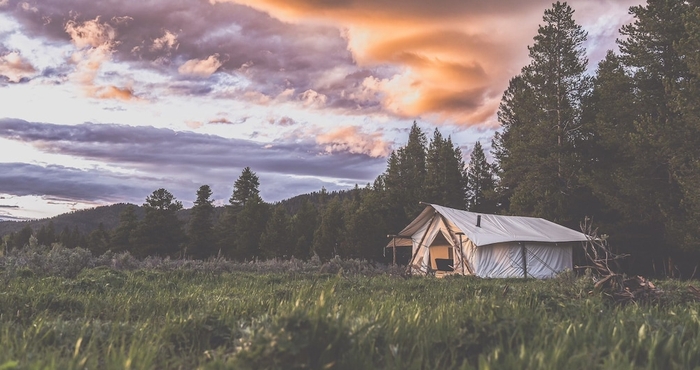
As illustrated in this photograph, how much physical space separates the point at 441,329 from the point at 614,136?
100 ft

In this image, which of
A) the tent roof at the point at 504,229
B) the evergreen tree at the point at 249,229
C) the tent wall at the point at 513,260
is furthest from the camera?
the evergreen tree at the point at 249,229

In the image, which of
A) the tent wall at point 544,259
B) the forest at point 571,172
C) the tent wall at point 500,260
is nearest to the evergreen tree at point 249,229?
the forest at point 571,172

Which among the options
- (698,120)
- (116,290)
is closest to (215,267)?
(116,290)

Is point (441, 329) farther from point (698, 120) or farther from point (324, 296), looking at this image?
point (698, 120)

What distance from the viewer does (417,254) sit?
32125 mm

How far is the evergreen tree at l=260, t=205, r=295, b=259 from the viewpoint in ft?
169

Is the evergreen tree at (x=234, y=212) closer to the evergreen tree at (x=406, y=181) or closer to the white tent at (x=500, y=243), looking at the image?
the evergreen tree at (x=406, y=181)

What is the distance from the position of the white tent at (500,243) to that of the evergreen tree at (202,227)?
3434cm

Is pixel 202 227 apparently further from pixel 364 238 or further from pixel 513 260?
pixel 513 260

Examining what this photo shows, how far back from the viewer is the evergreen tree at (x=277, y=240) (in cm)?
5141

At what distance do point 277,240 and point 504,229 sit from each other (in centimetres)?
2971

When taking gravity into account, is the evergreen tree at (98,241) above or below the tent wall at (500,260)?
below

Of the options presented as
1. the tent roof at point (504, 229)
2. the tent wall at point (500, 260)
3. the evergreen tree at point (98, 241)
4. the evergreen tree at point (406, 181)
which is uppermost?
the evergreen tree at point (406, 181)

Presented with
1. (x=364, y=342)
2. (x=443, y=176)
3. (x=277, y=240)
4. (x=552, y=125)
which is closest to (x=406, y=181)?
(x=443, y=176)
